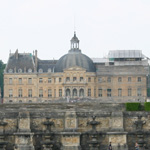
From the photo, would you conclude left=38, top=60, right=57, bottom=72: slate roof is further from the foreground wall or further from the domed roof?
the foreground wall

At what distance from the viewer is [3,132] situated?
163 feet

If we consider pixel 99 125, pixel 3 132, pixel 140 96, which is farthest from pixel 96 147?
pixel 140 96

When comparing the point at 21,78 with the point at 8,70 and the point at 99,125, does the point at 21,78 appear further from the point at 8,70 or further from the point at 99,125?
the point at 99,125

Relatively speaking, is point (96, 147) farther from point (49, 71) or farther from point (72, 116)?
point (49, 71)

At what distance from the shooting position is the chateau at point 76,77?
14300 cm

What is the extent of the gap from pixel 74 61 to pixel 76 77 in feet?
9.67

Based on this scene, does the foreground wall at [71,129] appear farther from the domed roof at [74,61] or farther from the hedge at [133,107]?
the domed roof at [74,61]

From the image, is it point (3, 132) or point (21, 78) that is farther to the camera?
Result: point (21, 78)

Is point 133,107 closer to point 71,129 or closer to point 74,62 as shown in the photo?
point 71,129

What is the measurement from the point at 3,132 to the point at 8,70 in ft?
315

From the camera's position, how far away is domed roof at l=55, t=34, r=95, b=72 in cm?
14388

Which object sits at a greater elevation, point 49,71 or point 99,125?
point 49,71

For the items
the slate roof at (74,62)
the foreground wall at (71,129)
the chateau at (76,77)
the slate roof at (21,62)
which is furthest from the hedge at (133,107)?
the slate roof at (21,62)

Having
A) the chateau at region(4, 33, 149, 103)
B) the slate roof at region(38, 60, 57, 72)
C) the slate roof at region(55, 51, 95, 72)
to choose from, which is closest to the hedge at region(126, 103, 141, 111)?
the chateau at region(4, 33, 149, 103)
